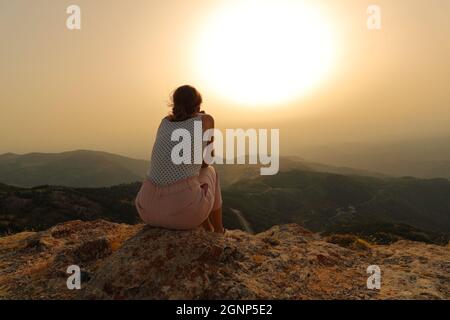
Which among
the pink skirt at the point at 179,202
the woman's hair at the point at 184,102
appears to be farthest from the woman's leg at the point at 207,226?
the woman's hair at the point at 184,102

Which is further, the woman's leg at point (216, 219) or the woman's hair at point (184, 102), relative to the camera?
the woman's leg at point (216, 219)

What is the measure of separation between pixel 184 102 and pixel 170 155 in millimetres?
1215

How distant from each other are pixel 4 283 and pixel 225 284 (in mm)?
5794

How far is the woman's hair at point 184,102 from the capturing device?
738cm

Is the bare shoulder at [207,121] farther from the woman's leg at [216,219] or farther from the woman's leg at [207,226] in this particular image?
the woman's leg at [207,226]

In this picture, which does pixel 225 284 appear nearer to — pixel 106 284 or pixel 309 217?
pixel 106 284

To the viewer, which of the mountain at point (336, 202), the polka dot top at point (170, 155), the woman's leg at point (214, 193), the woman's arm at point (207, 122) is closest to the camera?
the polka dot top at point (170, 155)

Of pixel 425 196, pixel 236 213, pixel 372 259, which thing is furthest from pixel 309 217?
pixel 372 259

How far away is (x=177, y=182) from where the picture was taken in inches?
284

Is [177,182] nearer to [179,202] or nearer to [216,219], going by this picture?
[179,202]

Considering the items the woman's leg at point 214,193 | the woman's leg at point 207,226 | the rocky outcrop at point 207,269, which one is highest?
the woman's leg at point 214,193

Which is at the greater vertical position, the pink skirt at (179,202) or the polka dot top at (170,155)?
the polka dot top at (170,155)

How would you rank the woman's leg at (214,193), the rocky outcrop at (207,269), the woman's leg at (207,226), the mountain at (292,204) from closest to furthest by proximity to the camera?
1. the rocky outcrop at (207,269)
2. the woman's leg at (214,193)
3. the woman's leg at (207,226)
4. the mountain at (292,204)
